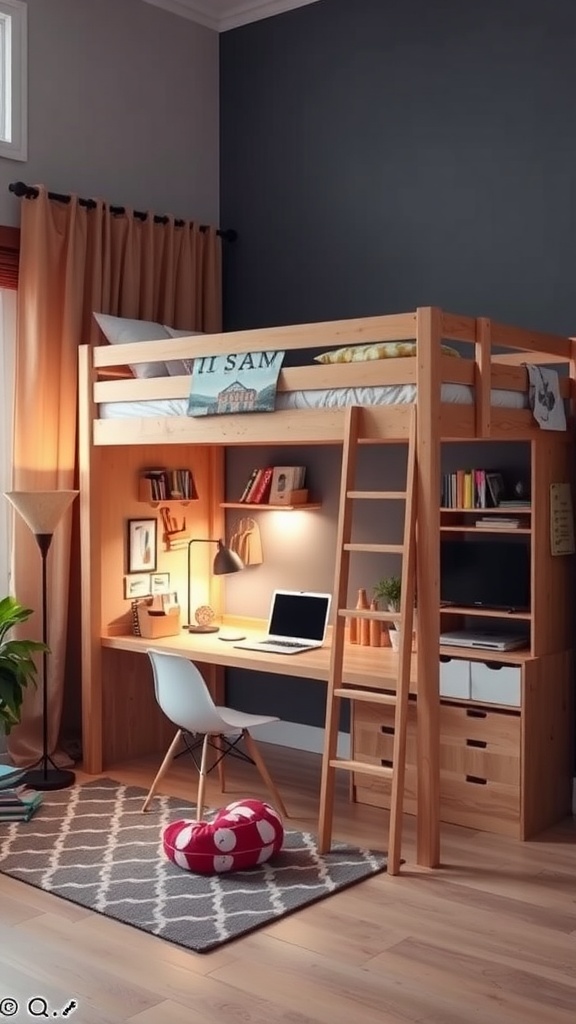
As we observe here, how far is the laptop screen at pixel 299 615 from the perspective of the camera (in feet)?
16.2

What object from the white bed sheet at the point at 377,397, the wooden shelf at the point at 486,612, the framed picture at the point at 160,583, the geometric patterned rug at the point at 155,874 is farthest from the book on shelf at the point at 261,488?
the geometric patterned rug at the point at 155,874

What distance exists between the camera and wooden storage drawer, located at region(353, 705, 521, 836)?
419 cm

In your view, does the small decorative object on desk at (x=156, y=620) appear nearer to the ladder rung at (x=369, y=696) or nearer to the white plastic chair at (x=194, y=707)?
the white plastic chair at (x=194, y=707)

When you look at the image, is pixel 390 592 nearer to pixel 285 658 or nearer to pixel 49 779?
pixel 285 658

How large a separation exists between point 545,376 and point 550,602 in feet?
2.83

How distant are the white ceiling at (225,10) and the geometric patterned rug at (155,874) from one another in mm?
3796

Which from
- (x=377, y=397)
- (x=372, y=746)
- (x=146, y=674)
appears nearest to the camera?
(x=377, y=397)

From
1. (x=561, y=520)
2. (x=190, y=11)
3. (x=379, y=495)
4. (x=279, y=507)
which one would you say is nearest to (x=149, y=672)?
(x=279, y=507)

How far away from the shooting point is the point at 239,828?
3.74 metres

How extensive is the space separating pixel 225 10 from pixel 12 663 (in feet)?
11.2

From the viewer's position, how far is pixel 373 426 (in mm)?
3924

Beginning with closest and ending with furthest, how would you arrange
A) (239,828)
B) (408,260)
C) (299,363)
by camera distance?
(239,828)
(408,260)
(299,363)

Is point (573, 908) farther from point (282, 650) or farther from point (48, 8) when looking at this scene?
point (48, 8)

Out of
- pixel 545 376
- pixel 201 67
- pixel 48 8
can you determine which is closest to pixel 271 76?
pixel 201 67
